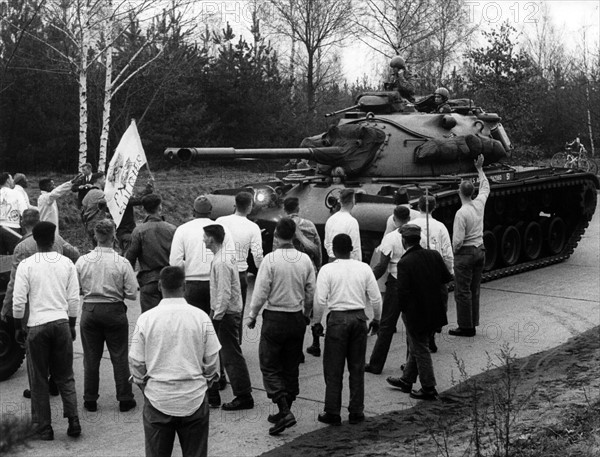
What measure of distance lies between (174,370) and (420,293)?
3.12m

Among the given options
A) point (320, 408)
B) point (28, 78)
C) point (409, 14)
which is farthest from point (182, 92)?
point (320, 408)

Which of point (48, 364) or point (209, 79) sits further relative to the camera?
point (209, 79)

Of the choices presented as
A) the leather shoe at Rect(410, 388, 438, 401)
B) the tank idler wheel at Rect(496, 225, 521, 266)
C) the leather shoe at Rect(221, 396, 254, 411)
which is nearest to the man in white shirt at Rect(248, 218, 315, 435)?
the leather shoe at Rect(221, 396, 254, 411)

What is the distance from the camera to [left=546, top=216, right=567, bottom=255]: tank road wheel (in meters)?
16.8

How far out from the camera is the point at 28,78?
23.5 metres

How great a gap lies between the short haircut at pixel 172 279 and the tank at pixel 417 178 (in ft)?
22.3

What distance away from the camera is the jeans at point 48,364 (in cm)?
718

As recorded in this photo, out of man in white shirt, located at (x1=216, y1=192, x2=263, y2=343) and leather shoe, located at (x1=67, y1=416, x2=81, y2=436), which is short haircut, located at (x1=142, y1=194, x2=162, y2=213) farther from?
leather shoe, located at (x1=67, y1=416, x2=81, y2=436)

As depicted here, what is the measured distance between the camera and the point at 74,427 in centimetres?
728

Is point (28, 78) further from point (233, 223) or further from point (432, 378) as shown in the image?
point (432, 378)

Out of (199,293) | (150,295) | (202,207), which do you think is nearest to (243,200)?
(202,207)

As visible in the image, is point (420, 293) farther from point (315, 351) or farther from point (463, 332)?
point (463, 332)

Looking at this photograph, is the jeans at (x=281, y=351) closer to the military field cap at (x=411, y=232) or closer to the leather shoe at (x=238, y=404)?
the leather shoe at (x=238, y=404)

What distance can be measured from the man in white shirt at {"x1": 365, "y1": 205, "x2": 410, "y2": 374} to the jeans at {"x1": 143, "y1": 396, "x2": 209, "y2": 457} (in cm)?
357
